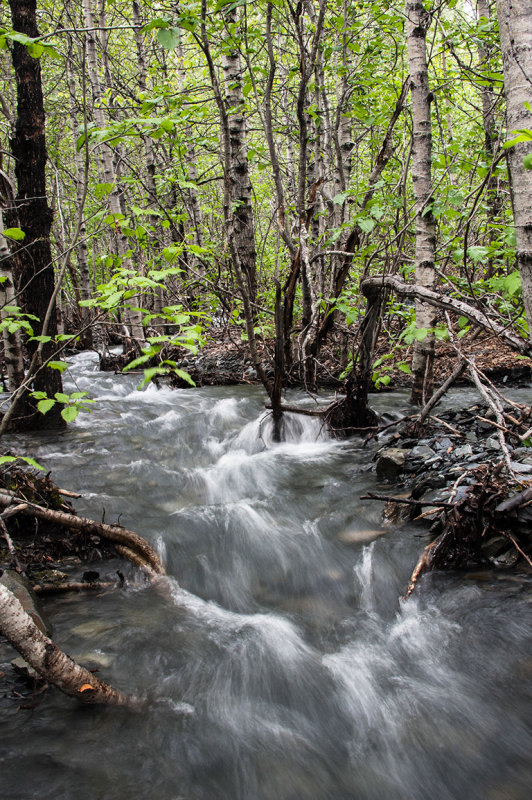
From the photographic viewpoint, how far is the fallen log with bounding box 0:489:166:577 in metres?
3.61

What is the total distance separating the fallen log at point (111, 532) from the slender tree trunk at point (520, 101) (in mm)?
3141

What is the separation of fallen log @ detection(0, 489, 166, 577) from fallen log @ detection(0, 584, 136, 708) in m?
1.36

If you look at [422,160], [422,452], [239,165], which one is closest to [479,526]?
[422,452]

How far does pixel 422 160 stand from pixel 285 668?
546 centimetres

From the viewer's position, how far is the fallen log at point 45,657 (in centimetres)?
178

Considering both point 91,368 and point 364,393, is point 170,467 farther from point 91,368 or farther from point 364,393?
point 91,368

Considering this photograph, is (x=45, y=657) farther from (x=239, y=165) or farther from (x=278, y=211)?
(x=239, y=165)

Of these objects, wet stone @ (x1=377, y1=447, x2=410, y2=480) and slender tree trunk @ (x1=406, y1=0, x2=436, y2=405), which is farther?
slender tree trunk @ (x1=406, y1=0, x2=436, y2=405)

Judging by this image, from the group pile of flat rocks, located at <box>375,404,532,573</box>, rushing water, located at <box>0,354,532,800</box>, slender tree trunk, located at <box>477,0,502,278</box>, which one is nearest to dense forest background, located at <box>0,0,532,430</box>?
slender tree trunk, located at <box>477,0,502,278</box>

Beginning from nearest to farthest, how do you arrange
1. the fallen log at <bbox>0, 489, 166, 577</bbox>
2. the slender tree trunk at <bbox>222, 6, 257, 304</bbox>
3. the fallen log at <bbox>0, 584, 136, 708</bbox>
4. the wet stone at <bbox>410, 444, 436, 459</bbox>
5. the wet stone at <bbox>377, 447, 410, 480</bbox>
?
the fallen log at <bbox>0, 584, 136, 708</bbox>
the fallen log at <bbox>0, 489, 166, 577</bbox>
the wet stone at <bbox>410, 444, 436, 459</bbox>
the wet stone at <bbox>377, 447, 410, 480</bbox>
the slender tree trunk at <bbox>222, 6, 257, 304</bbox>

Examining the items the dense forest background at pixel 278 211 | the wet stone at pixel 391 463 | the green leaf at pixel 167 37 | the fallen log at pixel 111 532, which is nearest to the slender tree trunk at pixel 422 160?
the dense forest background at pixel 278 211

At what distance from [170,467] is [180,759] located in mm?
3839

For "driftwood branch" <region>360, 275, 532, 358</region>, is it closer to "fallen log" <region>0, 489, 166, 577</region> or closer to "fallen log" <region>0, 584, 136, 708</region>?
"fallen log" <region>0, 584, 136, 708</region>

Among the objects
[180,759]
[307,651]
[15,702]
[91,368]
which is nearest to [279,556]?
[307,651]
